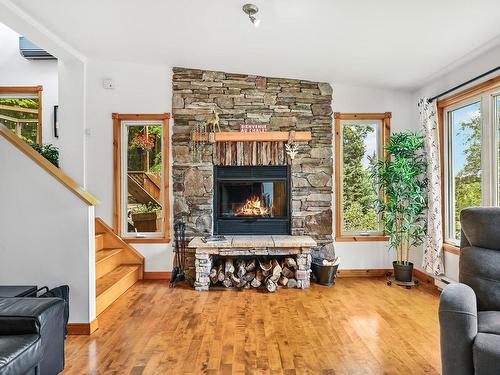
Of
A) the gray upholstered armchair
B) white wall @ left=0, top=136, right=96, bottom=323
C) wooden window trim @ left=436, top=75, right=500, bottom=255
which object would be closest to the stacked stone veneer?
wooden window trim @ left=436, top=75, right=500, bottom=255

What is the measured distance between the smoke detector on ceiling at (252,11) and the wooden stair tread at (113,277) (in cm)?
288

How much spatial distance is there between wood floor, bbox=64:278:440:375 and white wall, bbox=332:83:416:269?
671 millimetres

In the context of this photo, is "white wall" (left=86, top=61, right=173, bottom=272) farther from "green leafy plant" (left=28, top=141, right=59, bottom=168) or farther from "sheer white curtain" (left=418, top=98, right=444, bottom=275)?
"sheer white curtain" (left=418, top=98, right=444, bottom=275)

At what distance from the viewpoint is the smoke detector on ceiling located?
292cm

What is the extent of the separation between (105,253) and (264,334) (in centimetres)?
246

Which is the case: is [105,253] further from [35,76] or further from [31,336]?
[35,76]

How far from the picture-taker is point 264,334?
2992 mm

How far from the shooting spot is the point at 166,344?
110 inches

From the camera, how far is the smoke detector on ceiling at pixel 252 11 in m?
2.92

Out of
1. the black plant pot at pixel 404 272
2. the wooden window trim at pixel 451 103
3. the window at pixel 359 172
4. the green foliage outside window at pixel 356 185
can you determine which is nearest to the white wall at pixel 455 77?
the wooden window trim at pixel 451 103

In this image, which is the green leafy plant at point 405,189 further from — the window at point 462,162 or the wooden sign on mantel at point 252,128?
the wooden sign on mantel at point 252,128

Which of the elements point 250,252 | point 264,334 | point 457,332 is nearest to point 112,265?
point 250,252

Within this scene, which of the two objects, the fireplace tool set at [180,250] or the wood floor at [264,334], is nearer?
the wood floor at [264,334]

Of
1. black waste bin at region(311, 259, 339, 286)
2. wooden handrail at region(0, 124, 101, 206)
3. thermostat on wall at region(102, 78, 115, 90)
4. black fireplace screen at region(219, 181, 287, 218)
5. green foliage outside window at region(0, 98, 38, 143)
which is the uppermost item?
thermostat on wall at region(102, 78, 115, 90)
